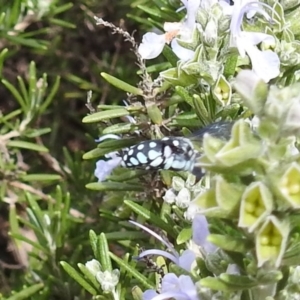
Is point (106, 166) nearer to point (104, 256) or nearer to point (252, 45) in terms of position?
point (104, 256)

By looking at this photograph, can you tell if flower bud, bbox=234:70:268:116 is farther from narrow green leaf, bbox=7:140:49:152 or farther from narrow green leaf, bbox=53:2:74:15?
narrow green leaf, bbox=53:2:74:15

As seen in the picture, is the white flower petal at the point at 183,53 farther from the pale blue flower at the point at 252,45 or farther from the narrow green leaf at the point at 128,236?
the narrow green leaf at the point at 128,236

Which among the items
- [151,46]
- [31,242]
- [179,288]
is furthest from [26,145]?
[179,288]

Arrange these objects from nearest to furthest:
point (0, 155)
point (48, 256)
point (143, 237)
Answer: point (143, 237), point (48, 256), point (0, 155)

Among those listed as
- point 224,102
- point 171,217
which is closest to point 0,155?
point 171,217

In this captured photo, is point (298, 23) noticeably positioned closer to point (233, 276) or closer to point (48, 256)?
point (233, 276)

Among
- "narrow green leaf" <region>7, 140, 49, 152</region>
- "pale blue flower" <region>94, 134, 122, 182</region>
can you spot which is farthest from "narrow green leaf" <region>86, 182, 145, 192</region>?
"narrow green leaf" <region>7, 140, 49, 152</region>
